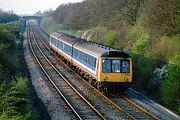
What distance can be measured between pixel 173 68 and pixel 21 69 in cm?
1693

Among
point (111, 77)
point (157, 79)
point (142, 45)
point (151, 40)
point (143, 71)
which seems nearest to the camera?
point (111, 77)

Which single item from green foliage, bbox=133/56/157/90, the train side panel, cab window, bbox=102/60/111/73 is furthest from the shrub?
cab window, bbox=102/60/111/73

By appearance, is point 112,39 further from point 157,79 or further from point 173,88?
point 173,88

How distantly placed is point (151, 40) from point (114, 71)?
11.1 metres

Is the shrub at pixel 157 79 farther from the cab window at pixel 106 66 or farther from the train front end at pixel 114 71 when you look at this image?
the cab window at pixel 106 66

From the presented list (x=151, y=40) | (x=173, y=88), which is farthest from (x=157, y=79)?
(x=151, y=40)

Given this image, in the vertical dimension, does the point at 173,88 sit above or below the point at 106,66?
below

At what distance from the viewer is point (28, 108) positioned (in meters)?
17.9

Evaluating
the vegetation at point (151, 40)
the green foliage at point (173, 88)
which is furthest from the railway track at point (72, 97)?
the vegetation at point (151, 40)

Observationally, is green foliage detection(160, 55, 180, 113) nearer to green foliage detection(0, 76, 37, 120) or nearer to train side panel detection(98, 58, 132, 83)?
train side panel detection(98, 58, 132, 83)

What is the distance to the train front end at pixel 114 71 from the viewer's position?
23.1 m

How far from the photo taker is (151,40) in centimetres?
3331

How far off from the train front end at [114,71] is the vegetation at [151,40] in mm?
2230

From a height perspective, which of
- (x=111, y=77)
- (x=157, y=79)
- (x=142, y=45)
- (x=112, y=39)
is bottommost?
(x=157, y=79)
